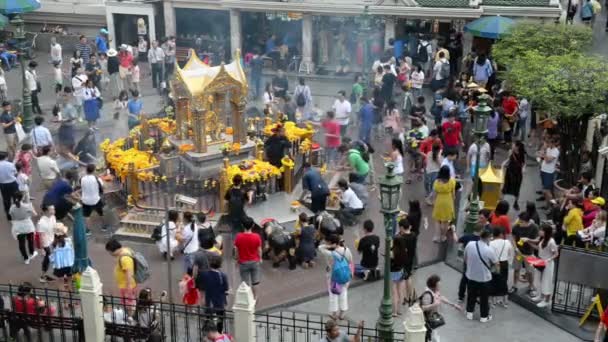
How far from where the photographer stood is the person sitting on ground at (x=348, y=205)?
1605 cm

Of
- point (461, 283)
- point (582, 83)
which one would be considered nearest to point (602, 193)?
point (582, 83)

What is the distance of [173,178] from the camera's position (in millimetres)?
16766

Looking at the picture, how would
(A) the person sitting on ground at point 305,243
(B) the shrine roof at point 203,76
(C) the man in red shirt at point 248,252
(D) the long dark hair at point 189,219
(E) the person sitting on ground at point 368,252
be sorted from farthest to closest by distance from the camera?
(B) the shrine roof at point 203,76 → (A) the person sitting on ground at point 305,243 → (D) the long dark hair at point 189,219 → (E) the person sitting on ground at point 368,252 → (C) the man in red shirt at point 248,252

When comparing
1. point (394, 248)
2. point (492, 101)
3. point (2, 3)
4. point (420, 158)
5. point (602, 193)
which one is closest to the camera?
point (394, 248)

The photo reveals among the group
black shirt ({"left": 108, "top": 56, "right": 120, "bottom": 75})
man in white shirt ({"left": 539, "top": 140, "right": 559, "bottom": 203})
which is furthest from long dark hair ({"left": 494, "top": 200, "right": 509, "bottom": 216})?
black shirt ({"left": 108, "top": 56, "right": 120, "bottom": 75})

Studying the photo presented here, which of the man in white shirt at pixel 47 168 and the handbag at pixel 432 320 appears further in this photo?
the man in white shirt at pixel 47 168

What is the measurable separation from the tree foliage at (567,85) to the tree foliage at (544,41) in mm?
2737

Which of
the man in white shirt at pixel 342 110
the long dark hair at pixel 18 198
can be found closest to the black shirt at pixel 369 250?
the long dark hair at pixel 18 198

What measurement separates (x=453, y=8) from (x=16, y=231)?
1603 centimetres

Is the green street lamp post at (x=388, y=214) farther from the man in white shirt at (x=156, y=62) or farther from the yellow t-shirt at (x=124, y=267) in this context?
the man in white shirt at (x=156, y=62)

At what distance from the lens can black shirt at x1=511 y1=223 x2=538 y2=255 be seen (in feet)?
43.5

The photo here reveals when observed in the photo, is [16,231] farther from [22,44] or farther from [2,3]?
[2,3]

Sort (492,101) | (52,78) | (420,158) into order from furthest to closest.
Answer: (52,78) → (492,101) → (420,158)

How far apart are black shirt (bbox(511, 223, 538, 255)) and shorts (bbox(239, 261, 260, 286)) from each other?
403 cm
